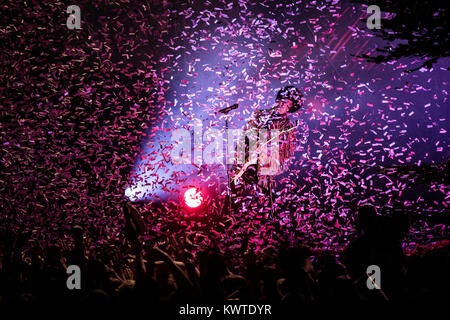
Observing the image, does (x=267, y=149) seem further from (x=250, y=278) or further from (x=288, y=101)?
(x=250, y=278)

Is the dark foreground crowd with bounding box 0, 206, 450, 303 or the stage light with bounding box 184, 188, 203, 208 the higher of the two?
the stage light with bounding box 184, 188, 203, 208

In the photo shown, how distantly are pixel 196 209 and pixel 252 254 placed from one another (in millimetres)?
11807

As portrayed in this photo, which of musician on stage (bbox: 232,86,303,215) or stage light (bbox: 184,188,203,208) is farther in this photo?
stage light (bbox: 184,188,203,208)

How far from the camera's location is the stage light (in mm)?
13507

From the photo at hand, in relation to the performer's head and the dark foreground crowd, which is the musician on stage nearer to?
the performer's head

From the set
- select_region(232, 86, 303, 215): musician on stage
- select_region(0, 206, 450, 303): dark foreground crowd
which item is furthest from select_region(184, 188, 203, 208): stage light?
select_region(0, 206, 450, 303): dark foreground crowd

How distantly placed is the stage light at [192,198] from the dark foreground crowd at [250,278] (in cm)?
1114

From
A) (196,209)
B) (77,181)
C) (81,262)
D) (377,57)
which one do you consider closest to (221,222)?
(196,209)

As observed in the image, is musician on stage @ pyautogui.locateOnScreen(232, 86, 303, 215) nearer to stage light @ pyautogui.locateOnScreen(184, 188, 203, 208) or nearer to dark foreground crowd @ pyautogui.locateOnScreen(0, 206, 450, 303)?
stage light @ pyautogui.locateOnScreen(184, 188, 203, 208)

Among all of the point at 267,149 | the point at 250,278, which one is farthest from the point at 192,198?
the point at 250,278

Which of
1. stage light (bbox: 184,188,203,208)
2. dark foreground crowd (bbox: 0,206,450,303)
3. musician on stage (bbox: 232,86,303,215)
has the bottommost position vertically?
dark foreground crowd (bbox: 0,206,450,303)

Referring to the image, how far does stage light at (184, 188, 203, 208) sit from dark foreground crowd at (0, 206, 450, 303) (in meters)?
11.1

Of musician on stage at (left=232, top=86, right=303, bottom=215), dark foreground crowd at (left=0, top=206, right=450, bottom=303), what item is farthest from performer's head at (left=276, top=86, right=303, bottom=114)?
dark foreground crowd at (left=0, top=206, right=450, bottom=303)

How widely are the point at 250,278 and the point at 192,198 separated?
11778 mm
